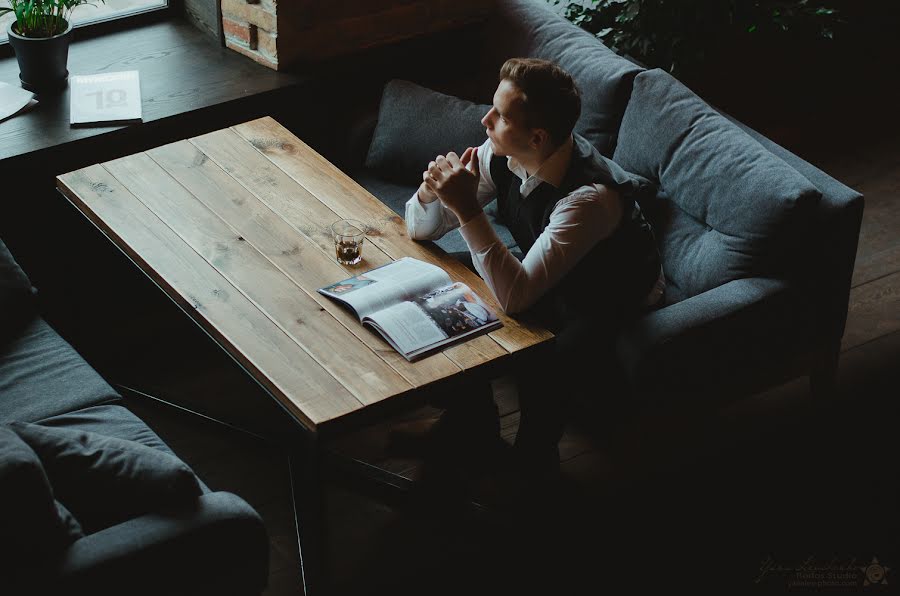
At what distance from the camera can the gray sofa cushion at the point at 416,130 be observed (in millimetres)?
3533

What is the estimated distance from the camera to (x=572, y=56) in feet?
11.4

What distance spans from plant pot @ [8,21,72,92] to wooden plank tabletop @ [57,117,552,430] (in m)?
0.59

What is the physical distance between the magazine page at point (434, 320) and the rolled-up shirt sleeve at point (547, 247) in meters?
0.07

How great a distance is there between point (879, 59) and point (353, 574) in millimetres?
3667

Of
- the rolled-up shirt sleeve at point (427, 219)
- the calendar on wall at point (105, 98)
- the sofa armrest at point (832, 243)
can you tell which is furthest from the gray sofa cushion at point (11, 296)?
the sofa armrest at point (832, 243)

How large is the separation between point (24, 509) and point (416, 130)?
1918 mm

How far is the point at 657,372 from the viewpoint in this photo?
2816 millimetres

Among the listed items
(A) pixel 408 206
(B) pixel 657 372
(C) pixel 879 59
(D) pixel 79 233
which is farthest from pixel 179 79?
(C) pixel 879 59

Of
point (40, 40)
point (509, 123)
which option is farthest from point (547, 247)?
point (40, 40)

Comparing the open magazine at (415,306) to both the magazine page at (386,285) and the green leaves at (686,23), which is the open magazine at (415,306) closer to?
the magazine page at (386,285)

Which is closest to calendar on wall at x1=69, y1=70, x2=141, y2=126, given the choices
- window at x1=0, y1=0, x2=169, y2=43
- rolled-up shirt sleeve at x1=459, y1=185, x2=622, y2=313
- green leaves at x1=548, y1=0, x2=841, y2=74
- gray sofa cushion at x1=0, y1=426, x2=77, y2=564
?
window at x1=0, y1=0, x2=169, y2=43

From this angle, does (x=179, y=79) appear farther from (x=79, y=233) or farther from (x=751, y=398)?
(x=751, y=398)

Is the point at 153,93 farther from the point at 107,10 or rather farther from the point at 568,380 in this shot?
the point at 568,380

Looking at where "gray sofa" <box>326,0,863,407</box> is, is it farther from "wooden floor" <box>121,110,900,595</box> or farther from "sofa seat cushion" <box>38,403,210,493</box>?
"sofa seat cushion" <box>38,403,210,493</box>
